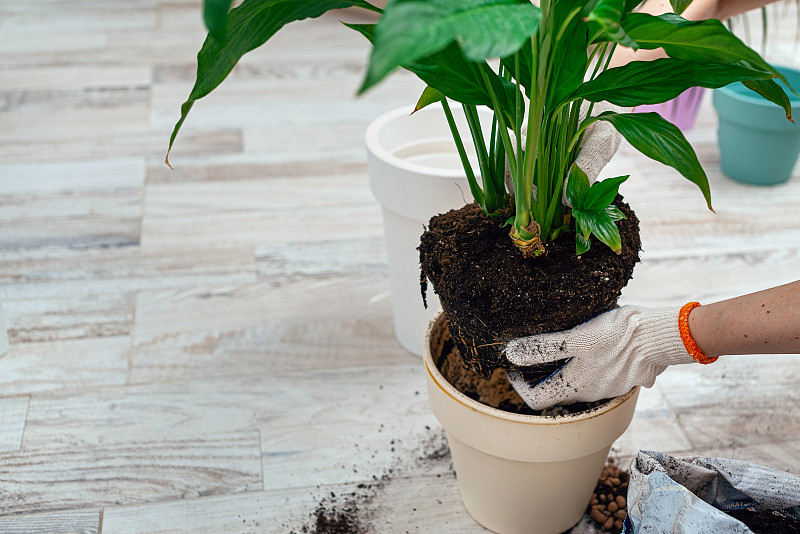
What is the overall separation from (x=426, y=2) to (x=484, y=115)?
80 centimetres

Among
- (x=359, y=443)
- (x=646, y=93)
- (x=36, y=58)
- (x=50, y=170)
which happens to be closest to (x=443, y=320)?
(x=359, y=443)

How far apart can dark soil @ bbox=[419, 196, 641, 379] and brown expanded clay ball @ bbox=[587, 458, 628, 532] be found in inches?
12.6

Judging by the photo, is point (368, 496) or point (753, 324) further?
point (368, 496)

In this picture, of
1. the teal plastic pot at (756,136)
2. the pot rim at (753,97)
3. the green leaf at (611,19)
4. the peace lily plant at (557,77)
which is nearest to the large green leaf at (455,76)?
the peace lily plant at (557,77)

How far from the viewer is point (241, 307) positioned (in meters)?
1.62

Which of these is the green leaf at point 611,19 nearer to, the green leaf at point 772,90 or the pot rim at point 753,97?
the green leaf at point 772,90

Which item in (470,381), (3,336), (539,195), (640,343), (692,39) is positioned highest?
(692,39)

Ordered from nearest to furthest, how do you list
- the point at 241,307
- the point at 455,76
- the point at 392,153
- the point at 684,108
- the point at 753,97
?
the point at 455,76, the point at 392,153, the point at 241,307, the point at 753,97, the point at 684,108

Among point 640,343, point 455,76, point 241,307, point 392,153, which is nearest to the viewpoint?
point 455,76

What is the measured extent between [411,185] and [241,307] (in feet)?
1.79

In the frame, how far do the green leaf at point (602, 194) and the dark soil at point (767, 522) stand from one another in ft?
1.44

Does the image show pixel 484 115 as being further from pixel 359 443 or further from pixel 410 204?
pixel 359 443

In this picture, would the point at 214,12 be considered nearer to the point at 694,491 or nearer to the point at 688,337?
the point at 688,337

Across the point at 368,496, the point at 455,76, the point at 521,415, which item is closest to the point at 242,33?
the point at 455,76
